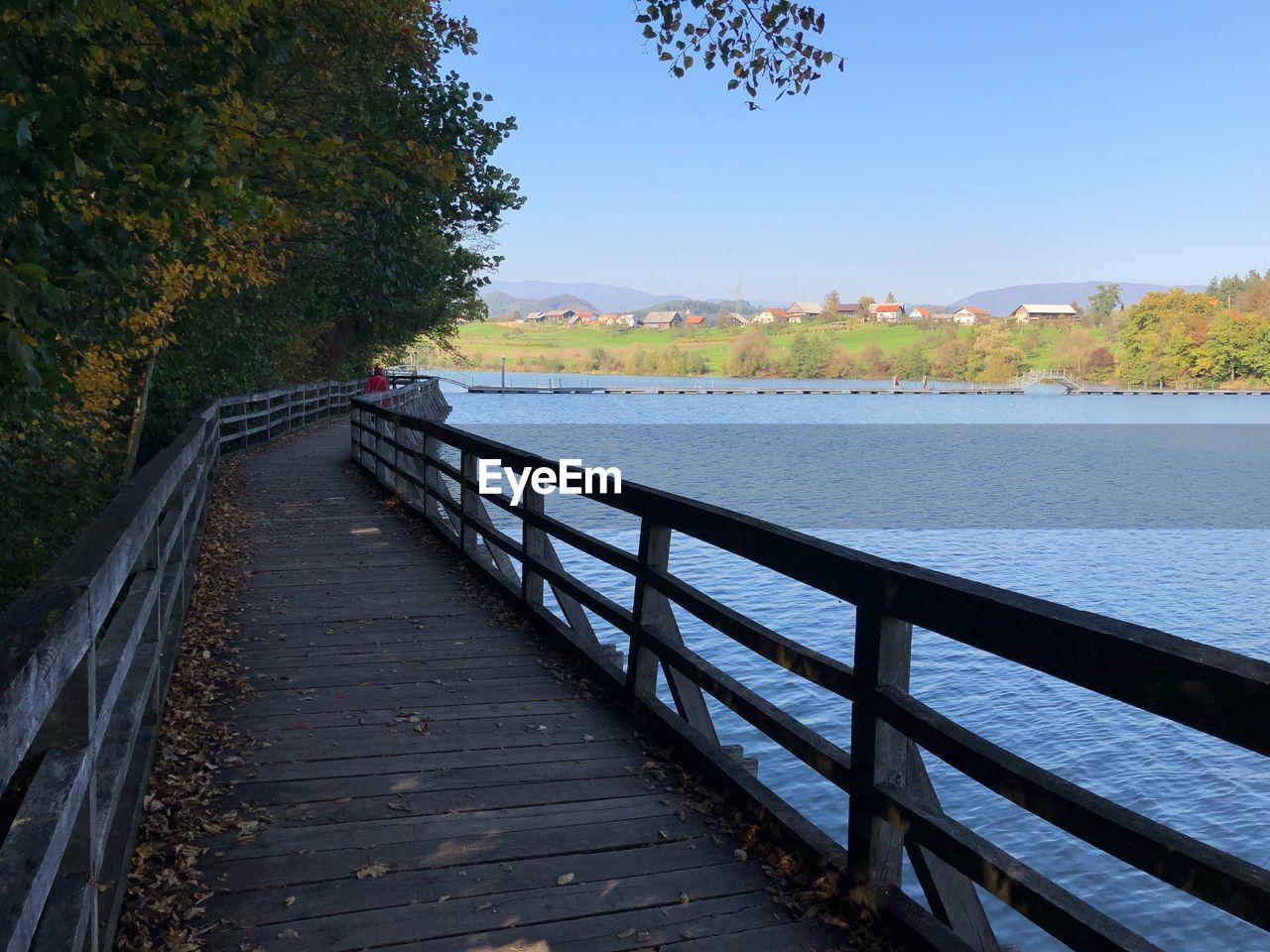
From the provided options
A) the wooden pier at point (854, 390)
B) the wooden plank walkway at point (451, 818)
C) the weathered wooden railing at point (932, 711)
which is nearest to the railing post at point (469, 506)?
the wooden plank walkway at point (451, 818)

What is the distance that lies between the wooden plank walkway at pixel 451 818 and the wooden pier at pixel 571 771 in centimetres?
1

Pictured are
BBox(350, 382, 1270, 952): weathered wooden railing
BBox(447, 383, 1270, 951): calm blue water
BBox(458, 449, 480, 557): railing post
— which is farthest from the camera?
BBox(447, 383, 1270, 951): calm blue water

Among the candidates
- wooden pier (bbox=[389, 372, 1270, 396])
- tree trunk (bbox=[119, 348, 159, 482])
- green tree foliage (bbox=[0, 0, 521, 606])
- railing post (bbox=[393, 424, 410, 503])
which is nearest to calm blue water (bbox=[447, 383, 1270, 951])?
railing post (bbox=[393, 424, 410, 503])

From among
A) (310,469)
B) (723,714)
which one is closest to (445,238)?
(310,469)

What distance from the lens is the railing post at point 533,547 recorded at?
7398mm

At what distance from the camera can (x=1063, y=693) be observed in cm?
1520

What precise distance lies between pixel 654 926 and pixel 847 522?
2914 cm

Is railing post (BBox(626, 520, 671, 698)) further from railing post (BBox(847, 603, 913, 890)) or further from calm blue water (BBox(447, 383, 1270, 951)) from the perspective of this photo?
calm blue water (BBox(447, 383, 1270, 951))

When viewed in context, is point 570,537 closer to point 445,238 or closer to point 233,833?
point 233,833

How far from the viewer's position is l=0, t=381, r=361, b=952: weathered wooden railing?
6.89 ft

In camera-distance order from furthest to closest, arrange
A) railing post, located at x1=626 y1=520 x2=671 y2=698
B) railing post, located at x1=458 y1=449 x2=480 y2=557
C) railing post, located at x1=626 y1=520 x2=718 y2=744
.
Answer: railing post, located at x1=458 y1=449 x2=480 y2=557 < railing post, located at x1=626 y1=520 x2=671 y2=698 < railing post, located at x1=626 y1=520 x2=718 y2=744

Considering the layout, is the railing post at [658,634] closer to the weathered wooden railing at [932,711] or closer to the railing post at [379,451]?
the weathered wooden railing at [932,711]

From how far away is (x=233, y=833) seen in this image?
4102 mm

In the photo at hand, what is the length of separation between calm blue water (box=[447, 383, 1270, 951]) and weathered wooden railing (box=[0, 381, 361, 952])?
2.41m
